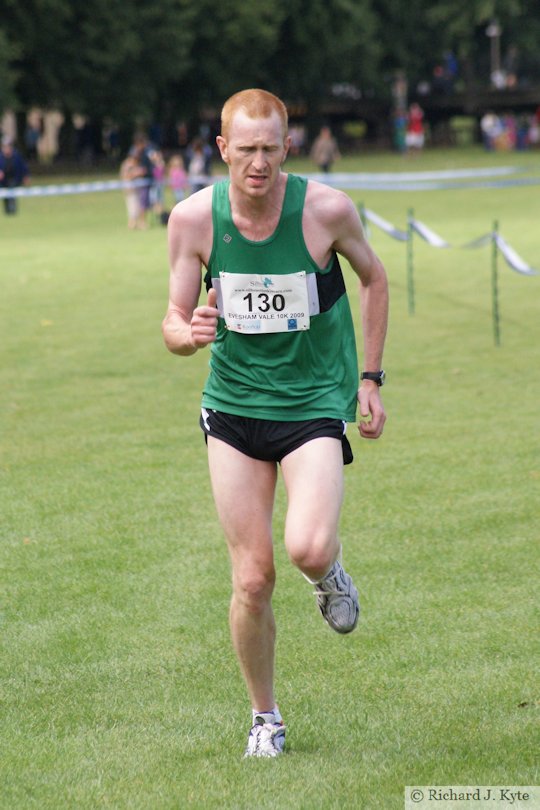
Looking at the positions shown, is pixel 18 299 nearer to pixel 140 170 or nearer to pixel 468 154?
pixel 140 170

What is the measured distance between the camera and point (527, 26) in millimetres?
81250

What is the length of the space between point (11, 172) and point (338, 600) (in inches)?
1382

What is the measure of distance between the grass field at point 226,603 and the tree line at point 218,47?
4183cm

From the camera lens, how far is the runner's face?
5.11 metres

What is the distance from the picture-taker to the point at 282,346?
534 centimetres

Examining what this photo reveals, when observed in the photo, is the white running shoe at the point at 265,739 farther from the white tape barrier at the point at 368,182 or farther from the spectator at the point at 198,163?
the spectator at the point at 198,163

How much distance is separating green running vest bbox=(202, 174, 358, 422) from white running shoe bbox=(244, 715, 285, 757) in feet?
3.65

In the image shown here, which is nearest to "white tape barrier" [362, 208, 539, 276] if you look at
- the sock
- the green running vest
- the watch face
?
the watch face

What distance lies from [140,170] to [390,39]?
154 ft

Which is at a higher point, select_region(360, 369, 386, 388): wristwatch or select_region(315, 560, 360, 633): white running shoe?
select_region(360, 369, 386, 388): wristwatch

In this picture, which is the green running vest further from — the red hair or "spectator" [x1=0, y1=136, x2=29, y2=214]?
"spectator" [x1=0, y1=136, x2=29, y2=214]

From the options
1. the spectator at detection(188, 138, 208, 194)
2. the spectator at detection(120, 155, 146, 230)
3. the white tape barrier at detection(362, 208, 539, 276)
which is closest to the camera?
the white tape barrier at detection(362, 208, 539, 276)
